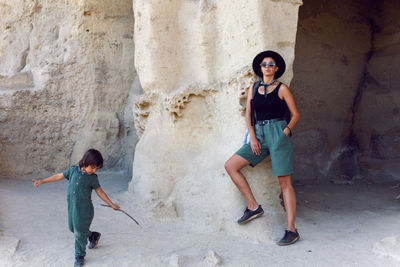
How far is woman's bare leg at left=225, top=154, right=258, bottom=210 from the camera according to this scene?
293 centimetres

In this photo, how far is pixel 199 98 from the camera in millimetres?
3568

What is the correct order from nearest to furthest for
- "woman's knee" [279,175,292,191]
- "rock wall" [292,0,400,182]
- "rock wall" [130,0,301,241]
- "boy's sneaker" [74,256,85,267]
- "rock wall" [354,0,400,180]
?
"boy's sneaker" [74,256,85,267] → "woman's knee" [279,175,292,191] → "rock wall" [130,0,301,241] → "rock wall" [292,0,400,182] → "rock wall" [354,0,400,180]

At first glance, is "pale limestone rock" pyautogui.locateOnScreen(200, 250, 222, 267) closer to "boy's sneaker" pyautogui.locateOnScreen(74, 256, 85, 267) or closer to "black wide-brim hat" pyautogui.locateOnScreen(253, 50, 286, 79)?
"boy's sneaker" pyautogui.locateOnScreen(74, 256, 85, 267)

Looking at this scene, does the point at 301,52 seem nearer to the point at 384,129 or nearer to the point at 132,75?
the point at 384,129

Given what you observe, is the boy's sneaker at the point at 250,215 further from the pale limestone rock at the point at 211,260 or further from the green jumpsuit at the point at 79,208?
the green jumpsuit at the point at 79,208

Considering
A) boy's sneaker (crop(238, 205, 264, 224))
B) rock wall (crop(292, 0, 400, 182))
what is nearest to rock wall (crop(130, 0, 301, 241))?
boy's sneaker (crop(238, 205, 264, 224))

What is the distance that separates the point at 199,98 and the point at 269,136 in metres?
0.93

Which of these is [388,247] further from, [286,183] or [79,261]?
[79,261]

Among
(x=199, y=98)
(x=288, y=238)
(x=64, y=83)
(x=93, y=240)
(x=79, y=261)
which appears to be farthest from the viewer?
(x=64, y=83)

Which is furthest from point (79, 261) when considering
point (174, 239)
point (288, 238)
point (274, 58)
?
point (274, 58)

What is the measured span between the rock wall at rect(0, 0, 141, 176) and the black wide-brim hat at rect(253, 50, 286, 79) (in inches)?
88.1

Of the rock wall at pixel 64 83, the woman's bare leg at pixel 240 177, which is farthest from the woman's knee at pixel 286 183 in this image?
the rock wall at pixel 64 83

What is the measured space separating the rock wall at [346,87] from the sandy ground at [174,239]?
155cm

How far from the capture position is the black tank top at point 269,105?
284 cm
